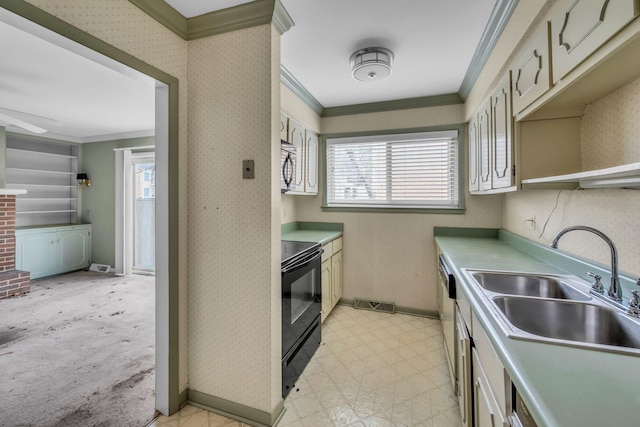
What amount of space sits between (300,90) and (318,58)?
24.2 inches

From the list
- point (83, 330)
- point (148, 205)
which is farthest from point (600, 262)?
point (148, 205)

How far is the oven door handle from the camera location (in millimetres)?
1846

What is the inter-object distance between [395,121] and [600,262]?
7.80 ft

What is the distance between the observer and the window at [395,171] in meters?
3.18

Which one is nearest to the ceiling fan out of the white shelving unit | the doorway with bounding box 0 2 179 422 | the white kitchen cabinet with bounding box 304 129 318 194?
the white shelving unit

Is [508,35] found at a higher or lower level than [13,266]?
higher

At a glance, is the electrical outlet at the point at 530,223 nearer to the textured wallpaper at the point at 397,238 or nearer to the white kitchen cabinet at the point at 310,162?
the textured wallpaper at the point at 397,238

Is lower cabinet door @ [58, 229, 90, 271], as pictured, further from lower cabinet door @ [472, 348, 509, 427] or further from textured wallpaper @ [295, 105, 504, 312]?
lower cabinet door @ [472, 348, 509, 427]

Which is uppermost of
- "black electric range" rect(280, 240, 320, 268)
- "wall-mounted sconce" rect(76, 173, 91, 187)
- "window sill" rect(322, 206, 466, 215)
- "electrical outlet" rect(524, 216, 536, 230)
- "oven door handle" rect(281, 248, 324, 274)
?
"wall-mounted sconce" rect(76, 173, 91, 187)

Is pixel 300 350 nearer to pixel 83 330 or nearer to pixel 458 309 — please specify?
pixel 458 309

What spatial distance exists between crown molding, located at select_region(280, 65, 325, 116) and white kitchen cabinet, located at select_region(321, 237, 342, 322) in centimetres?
158

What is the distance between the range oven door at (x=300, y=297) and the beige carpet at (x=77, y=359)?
99 centimetres

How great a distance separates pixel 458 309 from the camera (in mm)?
1652

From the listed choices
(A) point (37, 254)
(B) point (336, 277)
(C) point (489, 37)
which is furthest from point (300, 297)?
(A) point (37, 254)
